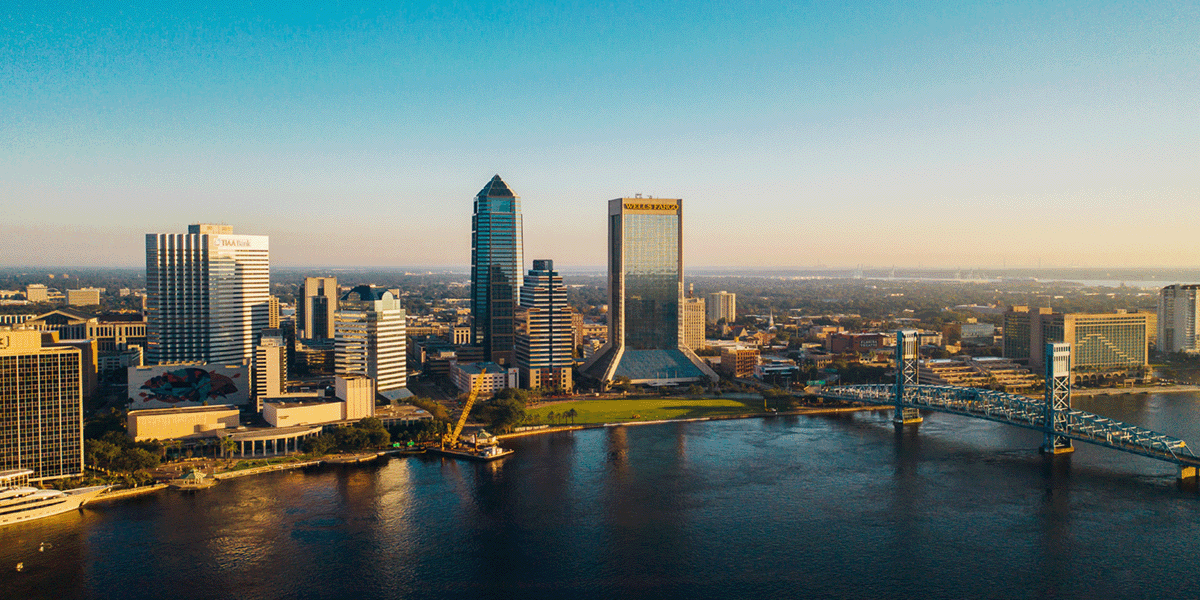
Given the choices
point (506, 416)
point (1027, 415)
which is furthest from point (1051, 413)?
point (506, 416)

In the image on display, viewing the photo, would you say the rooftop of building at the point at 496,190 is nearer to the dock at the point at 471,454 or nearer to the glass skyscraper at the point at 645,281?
the glass skyscraper at the point at 645,281

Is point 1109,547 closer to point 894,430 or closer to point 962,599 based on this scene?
point 962,599

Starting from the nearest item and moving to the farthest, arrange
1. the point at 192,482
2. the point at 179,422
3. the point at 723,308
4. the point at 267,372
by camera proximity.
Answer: the point at 192,482
the point at 179,422
the point at 267,372
the point at 723,308

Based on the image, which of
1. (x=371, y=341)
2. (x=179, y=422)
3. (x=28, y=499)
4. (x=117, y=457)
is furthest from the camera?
(x=371, y=341)

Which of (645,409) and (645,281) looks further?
(645,281)

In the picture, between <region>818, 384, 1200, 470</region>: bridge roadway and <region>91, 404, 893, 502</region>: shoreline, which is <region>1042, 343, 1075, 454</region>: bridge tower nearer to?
A: <region>818, 384, 1200, 470</region>: bridge roadway

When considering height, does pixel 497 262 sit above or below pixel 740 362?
above

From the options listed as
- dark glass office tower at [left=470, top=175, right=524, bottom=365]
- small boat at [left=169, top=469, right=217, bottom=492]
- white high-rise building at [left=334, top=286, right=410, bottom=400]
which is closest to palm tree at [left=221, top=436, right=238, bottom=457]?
small boat at [left=169, top=469, right=217, bottom=492]

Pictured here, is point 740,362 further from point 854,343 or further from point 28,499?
point 28,499
